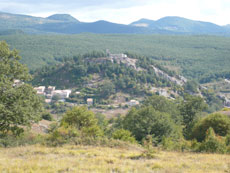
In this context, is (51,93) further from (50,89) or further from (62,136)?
(62,136)

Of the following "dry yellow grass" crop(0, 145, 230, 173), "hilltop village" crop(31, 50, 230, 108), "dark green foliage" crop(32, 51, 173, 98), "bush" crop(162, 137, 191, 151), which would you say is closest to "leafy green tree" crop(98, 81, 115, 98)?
"dark green foliage" crop(32, 51, 173, 98)

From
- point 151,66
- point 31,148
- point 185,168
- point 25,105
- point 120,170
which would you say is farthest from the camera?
point 151,66

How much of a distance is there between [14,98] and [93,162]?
397 inches

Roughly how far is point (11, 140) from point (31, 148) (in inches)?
110

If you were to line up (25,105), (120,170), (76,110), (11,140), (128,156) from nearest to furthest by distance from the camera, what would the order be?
1. (120,170)
2. (128,156)
3. (11,140)
4. (25,105)
5. (76,110)

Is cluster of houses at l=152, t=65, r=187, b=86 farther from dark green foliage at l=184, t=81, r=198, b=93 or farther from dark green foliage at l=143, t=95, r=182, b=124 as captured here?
dark green foliage at l=143, t=95, r=182, b=124

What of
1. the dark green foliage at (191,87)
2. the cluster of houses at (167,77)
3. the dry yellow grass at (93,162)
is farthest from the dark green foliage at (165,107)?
the cluster of houses at (167,77)

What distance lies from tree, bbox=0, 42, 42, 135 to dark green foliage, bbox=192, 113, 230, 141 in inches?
938

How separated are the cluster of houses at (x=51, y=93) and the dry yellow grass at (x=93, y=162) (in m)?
114

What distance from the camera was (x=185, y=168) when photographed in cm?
1403

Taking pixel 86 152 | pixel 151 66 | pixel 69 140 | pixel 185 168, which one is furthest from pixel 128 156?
pixel 151 66

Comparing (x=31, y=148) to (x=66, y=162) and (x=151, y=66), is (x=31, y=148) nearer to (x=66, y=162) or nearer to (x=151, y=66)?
(x=66, y=162)

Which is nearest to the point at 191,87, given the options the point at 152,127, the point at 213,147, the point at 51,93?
the point at 51,93

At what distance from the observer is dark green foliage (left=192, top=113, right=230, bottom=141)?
121 ft
